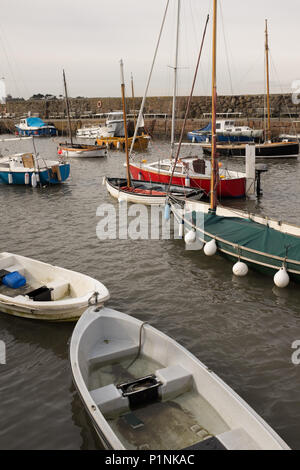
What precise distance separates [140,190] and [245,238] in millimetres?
10385

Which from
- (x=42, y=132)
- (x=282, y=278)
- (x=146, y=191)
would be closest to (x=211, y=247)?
(x=282, y=278)

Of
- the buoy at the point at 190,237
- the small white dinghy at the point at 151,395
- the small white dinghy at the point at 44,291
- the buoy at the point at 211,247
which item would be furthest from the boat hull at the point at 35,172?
the small white dinghy at the point at 151,395

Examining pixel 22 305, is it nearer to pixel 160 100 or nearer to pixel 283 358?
pixel 283 358

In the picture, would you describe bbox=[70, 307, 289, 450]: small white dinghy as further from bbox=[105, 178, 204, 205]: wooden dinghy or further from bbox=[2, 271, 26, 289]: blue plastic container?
bbox=[105, 178, 204, 205]: wooden dinghy

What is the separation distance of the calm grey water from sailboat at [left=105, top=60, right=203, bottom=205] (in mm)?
2866

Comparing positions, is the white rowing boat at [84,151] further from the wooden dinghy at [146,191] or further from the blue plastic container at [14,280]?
the blue plastic container at [14,280]

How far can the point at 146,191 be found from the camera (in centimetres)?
2189

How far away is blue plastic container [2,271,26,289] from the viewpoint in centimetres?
1119

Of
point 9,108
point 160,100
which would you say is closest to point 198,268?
point 160,100

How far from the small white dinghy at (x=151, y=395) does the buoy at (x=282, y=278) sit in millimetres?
5201

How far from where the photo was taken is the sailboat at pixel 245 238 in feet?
38.6

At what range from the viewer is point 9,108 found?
356 feet

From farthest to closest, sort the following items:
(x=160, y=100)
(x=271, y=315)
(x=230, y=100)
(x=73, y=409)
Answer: (x=160, y=100) < (x=230, y=100) < (x=271, y=315) < (x=73, y=409)

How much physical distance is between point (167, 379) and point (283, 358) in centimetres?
340
